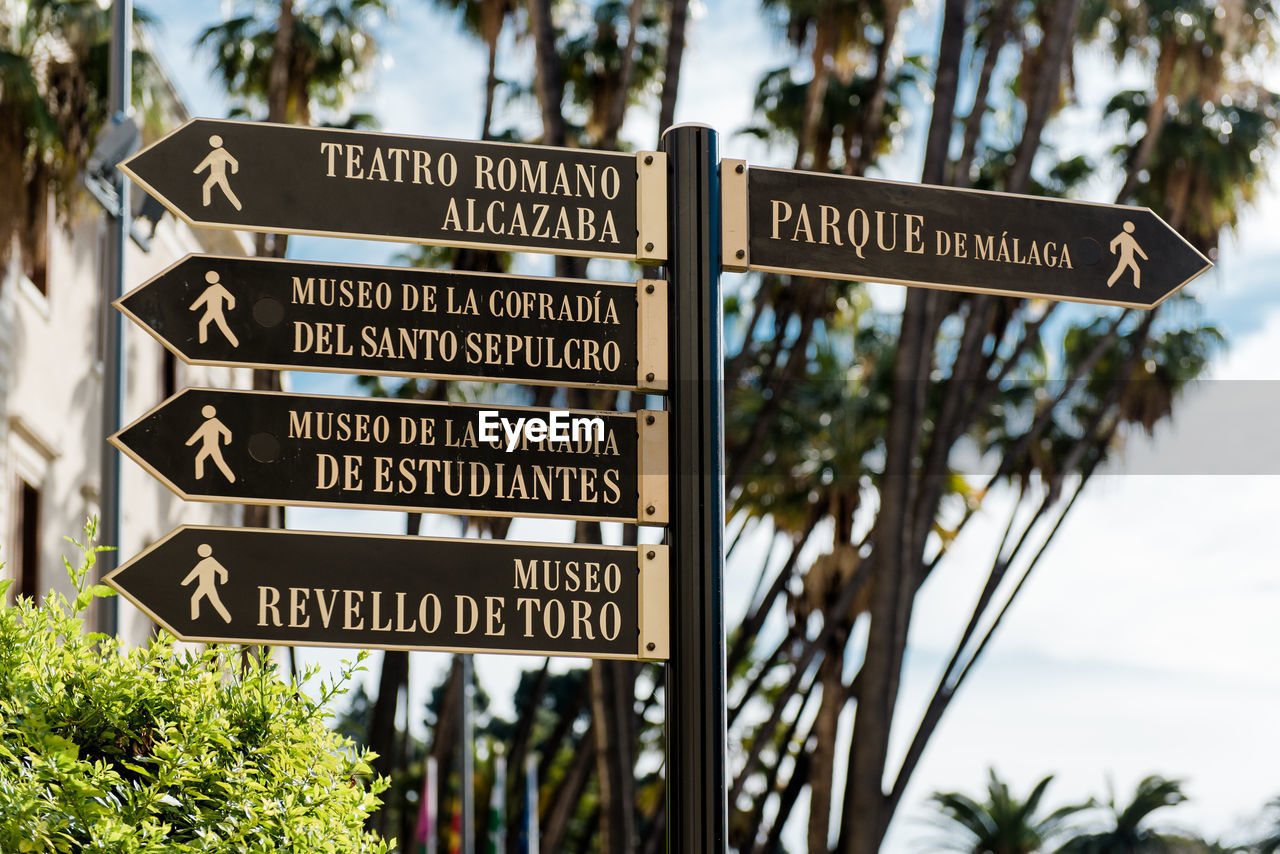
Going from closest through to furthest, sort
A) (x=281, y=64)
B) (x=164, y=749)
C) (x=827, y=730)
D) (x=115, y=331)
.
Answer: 1. (x=164, y=749)
2. (x=115, y=331)
3. (x=281, y=64)
4. (x=827, y=730)

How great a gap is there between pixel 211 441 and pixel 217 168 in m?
0.78

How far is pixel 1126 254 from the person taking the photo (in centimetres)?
441

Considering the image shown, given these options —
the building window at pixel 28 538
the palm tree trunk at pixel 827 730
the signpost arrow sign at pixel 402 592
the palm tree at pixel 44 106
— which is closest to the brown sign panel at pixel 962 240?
the signpost arrow sign at pixel 402 592

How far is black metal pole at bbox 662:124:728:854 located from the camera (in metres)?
3.67

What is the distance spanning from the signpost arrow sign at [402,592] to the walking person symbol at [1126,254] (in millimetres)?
1697

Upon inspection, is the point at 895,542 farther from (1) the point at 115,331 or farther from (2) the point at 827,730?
(2) the point at 827,730

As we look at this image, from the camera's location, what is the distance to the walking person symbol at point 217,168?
3982 mm

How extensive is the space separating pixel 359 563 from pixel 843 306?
22147 millimetres

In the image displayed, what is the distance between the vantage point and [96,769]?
329cm

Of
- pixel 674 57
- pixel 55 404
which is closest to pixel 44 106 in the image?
pixel 55 404

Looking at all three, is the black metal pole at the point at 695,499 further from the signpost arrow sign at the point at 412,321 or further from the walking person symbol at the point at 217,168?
the walking person symbol at the point at 217,168

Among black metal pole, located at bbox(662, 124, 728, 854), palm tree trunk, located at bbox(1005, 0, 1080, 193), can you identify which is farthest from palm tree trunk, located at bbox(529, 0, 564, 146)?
black metal pole, located at bbox(662, 124, 728, 854)

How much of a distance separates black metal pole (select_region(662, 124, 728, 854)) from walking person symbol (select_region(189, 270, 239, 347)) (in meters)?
1.20

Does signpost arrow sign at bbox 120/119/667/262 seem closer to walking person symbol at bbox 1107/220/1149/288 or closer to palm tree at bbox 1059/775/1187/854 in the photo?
walking person symbol at bbox 1107/220/1149/288
